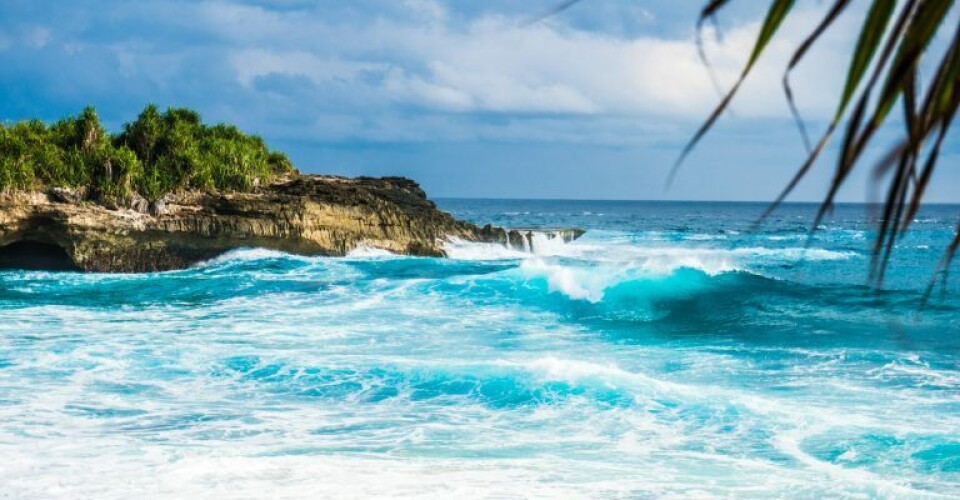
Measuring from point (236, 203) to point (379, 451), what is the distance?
64.3ft

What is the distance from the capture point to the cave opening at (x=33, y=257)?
2572 cm

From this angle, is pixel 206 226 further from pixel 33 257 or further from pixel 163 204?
pixel 33 257

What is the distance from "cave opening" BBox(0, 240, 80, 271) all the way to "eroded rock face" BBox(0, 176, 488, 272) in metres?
0.78

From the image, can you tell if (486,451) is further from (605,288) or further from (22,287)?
(22,287)

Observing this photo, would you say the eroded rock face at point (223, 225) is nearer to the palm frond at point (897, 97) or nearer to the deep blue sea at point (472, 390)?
the deep blue sea at point (472, 390)

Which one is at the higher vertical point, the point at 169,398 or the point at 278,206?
the point at 278,206

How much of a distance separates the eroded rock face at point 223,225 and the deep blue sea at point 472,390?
1778 mm

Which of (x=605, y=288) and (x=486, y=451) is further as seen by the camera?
(x=605, y=288)

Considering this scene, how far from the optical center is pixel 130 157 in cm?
2622

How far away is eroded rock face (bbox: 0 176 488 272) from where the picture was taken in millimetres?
24172

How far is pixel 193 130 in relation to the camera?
3161cm

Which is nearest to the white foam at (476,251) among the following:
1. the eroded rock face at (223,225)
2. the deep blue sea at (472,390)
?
the eroded rock face at (223,225)

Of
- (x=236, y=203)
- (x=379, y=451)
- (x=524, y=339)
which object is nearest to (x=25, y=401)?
(x=379, y=451)

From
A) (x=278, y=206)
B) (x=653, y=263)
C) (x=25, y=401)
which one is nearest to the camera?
(x=25, y=401)
